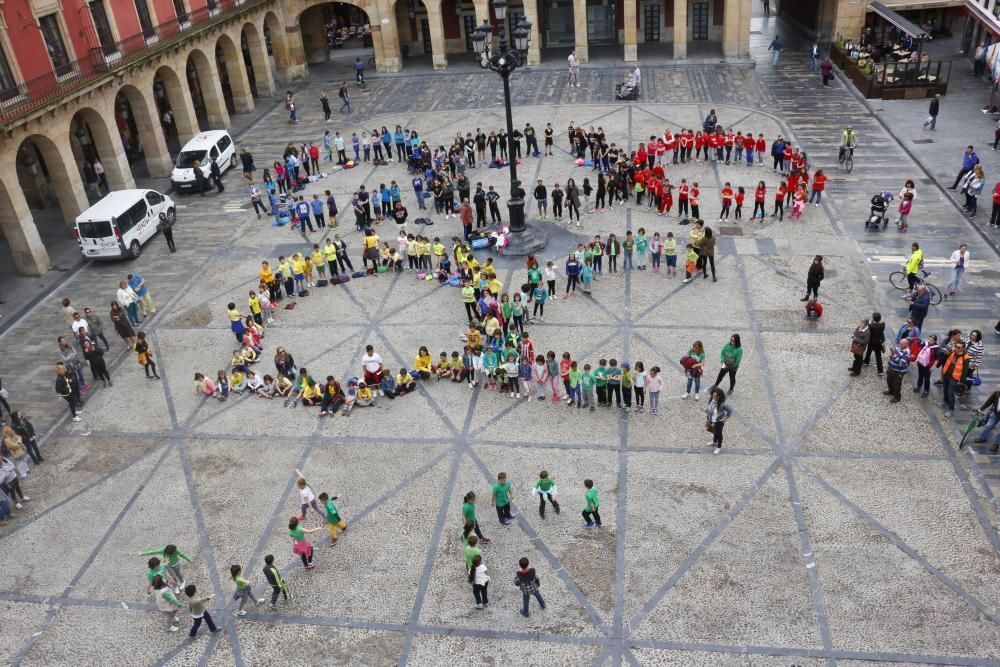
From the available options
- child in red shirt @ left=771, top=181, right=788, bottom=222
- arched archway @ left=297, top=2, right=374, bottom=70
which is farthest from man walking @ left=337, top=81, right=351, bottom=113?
child in red shirt @ left=771, top=181, right=788, bottom=222

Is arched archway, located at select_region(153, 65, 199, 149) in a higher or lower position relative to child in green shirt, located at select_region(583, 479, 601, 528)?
higher

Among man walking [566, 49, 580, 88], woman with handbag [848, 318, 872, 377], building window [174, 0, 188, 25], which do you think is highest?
building window [174, 0, 188, 25]

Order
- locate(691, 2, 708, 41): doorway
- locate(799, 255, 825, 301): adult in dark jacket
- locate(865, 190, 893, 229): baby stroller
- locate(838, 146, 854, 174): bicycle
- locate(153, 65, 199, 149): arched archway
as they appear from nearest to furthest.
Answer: locate(799, 255, 825, 301): adult in dark jacket, locate(865, 190, 893, 229): baby stroller, locate(838, 146, 854, 174): bicycle, locate(153, 65, 199, 149): arched archway, locate(691, 2, 708, 41): doorway

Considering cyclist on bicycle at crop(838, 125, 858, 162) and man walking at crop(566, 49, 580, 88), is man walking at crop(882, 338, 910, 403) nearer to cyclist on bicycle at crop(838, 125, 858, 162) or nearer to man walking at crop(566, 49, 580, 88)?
cyclist on bicycle at crop(838, 125, 858, 162)

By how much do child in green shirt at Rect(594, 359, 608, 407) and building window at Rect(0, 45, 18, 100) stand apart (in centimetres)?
1954

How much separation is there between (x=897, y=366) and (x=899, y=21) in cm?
2478

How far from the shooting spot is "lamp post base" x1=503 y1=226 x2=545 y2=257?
23.4 m

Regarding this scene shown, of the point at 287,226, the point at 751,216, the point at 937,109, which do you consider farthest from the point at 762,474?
the point at 937,109

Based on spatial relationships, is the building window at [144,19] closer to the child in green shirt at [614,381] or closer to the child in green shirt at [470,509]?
the child in green shirt at [614,381]

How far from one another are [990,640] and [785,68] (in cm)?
3388

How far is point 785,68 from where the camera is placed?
3966 cm

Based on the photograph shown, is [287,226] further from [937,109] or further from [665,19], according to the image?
[665,19]

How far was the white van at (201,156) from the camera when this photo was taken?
30.4m

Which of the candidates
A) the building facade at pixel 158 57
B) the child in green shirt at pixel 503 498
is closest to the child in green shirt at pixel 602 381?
the child in green shirt at pixel 503 498
